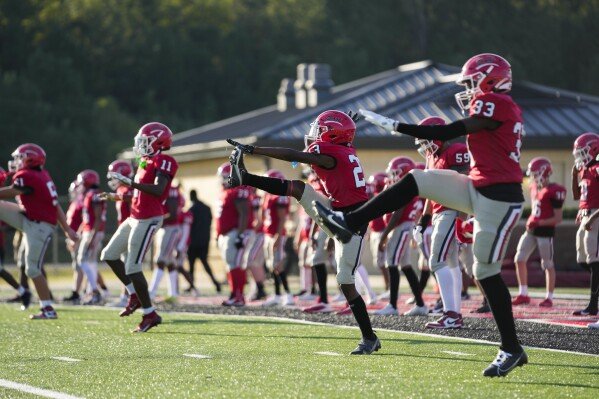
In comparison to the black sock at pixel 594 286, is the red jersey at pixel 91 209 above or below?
above

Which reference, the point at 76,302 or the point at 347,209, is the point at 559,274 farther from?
the point at 347,209

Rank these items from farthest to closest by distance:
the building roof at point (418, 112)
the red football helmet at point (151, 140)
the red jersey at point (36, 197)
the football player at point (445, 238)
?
the building roof at point (418, 112) → the red jersey at point (36, 197) → the red football helmet at point (151, 140) → the football player at point (445, 238)

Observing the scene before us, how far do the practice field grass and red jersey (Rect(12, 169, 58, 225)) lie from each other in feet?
5.48

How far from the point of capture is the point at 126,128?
47.3 metres

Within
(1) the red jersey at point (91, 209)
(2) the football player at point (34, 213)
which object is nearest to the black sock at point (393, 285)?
(2) the football player at point (34, 213)

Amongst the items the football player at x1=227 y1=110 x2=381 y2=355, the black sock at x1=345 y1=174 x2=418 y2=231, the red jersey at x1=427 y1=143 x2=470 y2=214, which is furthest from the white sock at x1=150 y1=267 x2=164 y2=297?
the black sock at x1=345 y1=174 x2=418 y2=231

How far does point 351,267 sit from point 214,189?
19687 mm

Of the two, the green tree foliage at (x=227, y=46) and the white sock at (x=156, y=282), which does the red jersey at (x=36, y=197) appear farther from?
the green tree foliage at (x=227, y=46)

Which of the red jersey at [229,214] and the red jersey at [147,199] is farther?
the red jersey at [229,214]

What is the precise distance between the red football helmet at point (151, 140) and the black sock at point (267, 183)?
2477mm

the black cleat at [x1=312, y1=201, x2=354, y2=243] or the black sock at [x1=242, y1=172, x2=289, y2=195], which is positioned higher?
the black sock at [x1=242, y1=172, x2=289, y2=195]

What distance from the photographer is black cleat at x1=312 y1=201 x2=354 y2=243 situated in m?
8.10

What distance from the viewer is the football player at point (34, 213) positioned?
41.8 feet

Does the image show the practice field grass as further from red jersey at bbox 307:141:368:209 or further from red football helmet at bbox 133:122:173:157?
red football helmet at bbox 133:122:173:157
